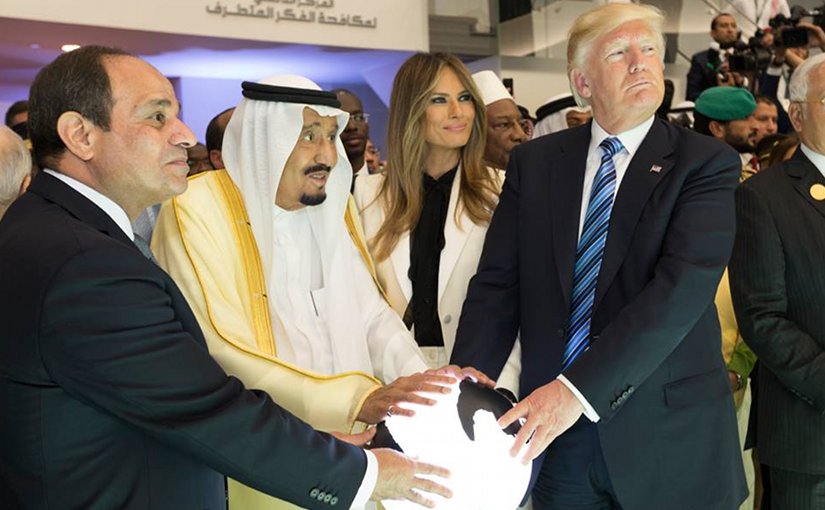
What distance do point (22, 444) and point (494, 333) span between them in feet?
4.83

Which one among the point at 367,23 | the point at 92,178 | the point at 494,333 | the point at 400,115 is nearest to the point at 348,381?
the point at 494,333

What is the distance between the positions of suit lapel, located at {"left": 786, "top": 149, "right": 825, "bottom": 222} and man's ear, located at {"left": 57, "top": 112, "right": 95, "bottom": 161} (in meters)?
2.47

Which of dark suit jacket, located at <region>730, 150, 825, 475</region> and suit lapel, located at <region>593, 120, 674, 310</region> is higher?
suit lapel, located at <region>593, 120, 674, 310</region>

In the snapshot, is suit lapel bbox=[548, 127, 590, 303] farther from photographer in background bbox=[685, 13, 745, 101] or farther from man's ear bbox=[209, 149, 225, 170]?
photographer in background bbox=[685, 13, 745, 101]

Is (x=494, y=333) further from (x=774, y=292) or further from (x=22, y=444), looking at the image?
(x=22, y=444)

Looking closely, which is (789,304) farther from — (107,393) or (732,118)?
(732,118)

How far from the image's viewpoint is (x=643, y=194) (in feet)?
9.41

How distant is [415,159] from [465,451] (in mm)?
1674

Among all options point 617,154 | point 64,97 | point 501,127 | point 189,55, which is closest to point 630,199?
point 617,154

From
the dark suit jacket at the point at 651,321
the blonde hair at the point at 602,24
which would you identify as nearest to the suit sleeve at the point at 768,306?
the dark suit jacket at the point at 651,321

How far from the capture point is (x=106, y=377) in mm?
1977

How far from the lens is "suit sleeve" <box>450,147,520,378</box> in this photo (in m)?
3.05

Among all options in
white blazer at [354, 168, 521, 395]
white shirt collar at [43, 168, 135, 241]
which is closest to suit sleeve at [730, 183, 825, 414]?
white blazer at [354, 168, 521, 395]

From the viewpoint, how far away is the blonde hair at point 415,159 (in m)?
3.71
